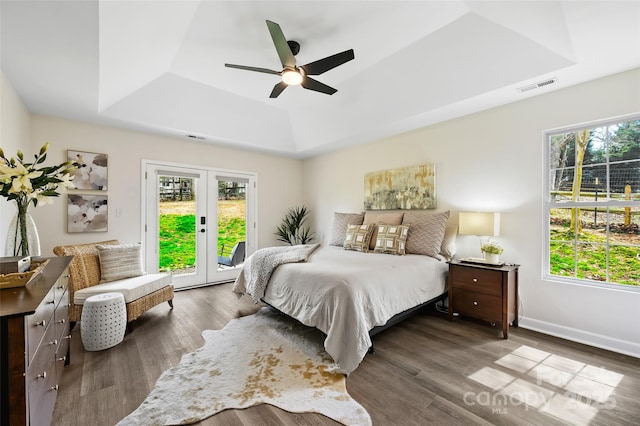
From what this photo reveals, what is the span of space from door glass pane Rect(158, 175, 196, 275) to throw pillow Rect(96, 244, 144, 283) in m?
0.97

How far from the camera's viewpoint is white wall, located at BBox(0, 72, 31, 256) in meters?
2.40

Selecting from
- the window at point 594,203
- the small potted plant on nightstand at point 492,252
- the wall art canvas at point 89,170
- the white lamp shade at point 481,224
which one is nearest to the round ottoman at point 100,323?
the wall art canvas at point 89,170

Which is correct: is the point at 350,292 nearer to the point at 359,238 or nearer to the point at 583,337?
the point at 359,238

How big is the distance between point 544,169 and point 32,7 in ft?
15.2

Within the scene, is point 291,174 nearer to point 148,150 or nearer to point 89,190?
point 148,150

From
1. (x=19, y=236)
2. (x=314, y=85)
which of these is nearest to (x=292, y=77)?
(x=314, y=85)

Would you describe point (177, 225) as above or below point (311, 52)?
below

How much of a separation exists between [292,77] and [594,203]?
3.27 metres

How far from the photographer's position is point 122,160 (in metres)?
3.96

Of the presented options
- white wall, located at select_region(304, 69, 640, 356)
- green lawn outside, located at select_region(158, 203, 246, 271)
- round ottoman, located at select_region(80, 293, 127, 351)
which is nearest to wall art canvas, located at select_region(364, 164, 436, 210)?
white wall, located at select_region(304, 69, 640, 356)

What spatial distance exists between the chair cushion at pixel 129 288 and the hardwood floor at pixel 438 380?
37 cm

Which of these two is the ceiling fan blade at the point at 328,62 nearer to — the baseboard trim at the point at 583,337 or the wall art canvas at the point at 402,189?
the wall art canvas at the point at 402,189

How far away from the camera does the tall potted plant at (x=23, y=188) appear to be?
4.96 feet

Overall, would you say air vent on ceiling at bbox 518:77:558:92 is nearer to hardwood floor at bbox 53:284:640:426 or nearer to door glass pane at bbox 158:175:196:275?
hardwood floor at bbox 53:284:640:426
